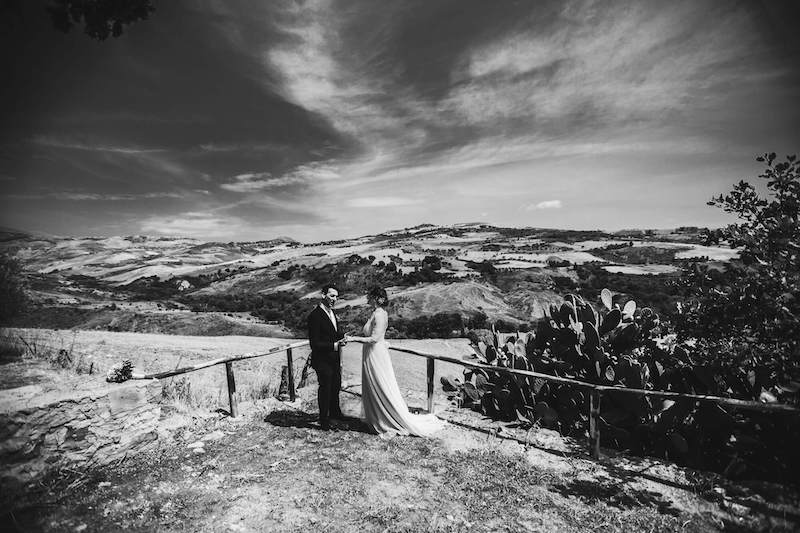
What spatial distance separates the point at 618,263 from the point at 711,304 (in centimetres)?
4345

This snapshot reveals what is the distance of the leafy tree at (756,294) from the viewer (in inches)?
138

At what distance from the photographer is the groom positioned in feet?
19.0

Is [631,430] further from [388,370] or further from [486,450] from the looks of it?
[388,370]

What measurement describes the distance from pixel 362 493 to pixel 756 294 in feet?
14.5

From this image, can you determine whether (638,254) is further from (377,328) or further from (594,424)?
(377,328)

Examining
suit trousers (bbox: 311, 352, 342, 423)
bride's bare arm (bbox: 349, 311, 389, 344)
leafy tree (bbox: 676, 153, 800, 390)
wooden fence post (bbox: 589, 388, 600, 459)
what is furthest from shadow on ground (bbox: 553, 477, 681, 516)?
suit trousers (bbox: 311, 352, 342, 423)

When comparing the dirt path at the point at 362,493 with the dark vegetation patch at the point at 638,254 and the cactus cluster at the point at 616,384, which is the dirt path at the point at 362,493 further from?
the dark vegetation patch at the point at 638,254

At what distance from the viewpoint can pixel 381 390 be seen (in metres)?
5.73

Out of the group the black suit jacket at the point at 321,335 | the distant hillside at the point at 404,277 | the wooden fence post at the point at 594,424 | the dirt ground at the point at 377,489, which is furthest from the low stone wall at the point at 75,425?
the distant hillside at the point at 404,277

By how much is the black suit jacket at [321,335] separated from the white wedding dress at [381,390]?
21.1 inches

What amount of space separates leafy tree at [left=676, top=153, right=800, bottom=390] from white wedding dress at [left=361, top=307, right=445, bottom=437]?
3.74m

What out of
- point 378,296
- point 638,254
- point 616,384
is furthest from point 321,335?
point 638,254

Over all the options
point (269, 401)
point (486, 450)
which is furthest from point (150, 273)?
point (486, 450)

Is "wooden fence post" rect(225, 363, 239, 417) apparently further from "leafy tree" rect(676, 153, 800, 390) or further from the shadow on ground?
"leafy tree" rect(676, 153, 800, 390)
